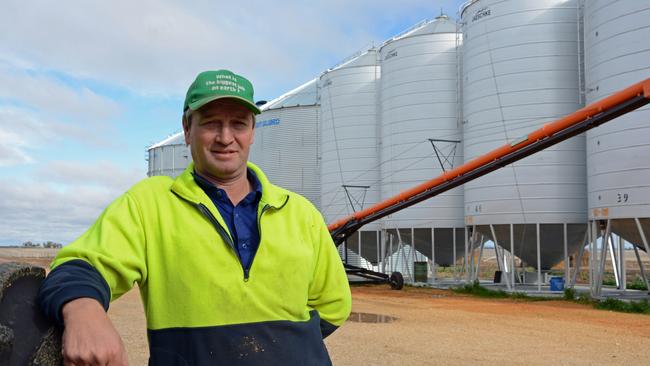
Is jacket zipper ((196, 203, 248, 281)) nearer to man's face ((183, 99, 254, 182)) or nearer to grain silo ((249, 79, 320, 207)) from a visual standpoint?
man's face ((183, 99, 254, 182))

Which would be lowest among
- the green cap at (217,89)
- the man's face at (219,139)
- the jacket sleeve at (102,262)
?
the jacket sleeve at (102,262)

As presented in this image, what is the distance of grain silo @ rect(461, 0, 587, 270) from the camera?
1980 centimetres

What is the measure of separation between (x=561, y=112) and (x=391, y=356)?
13549mm

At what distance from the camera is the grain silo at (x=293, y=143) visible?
33.9 meters

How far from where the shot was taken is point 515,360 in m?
8.52

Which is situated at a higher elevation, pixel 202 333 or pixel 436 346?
pixel 202 333

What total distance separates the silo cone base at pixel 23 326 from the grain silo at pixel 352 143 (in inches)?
1059

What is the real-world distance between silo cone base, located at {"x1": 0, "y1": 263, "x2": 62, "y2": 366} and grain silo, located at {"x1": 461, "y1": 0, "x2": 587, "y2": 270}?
19652mm

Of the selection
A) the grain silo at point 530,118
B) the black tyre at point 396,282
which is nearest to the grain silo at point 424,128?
the black tyre at point 396,282

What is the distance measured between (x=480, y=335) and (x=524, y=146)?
6590mm

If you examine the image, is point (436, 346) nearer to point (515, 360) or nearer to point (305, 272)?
point (515, 360)

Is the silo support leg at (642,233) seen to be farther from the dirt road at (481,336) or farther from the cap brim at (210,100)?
the cap brim at (210,100)

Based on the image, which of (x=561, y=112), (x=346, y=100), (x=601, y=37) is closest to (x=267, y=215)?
(x=601, y=37)

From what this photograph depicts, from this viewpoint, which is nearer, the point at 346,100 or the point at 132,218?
the point at 132,218
